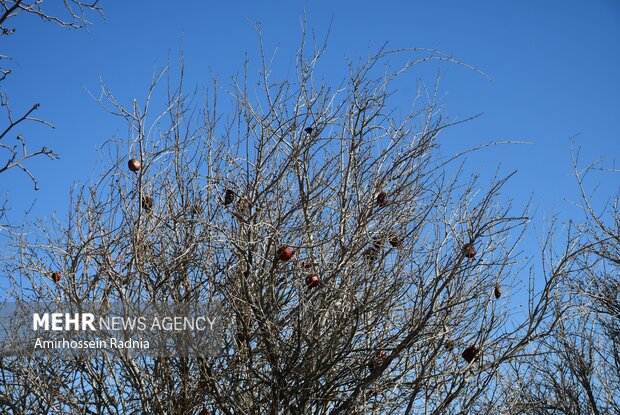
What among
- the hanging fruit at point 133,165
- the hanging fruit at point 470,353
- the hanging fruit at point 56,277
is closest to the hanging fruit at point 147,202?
the hanging fruit at point 133,165

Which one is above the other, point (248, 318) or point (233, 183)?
point (233, 183)

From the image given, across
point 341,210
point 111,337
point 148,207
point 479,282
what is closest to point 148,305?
point 111,337

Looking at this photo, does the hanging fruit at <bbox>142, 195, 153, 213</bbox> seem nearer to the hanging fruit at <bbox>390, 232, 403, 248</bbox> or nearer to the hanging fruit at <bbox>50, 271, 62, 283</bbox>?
the hanging fruit at <bbox>50, 271, 62, 283</bbox>

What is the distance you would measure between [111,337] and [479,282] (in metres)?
2.65

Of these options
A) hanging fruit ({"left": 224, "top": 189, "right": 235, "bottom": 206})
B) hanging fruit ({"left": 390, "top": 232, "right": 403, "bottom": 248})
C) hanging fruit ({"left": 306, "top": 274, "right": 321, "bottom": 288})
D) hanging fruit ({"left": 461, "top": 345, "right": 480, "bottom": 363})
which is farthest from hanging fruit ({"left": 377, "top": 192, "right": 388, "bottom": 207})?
hanging fruit ({"left": 461, "top": 345, "right": 480, "bottom": 363})

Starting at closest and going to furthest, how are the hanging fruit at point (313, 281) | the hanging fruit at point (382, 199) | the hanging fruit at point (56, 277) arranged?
the hanging fruit at point (313, 281) → the hanging fruit at point (382, 199) → the hanging fruit at point (56, 277)

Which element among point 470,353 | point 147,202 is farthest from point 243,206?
point 470,353

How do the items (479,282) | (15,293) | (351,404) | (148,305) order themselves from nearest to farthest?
(351,404) < (148,305) < (479,282) < (15,293)

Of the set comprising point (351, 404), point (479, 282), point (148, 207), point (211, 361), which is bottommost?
point (351, 404)

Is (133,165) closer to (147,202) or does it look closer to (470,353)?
(147,202)

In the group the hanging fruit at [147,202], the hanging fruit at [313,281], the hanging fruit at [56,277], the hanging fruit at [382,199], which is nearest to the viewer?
the hanging fruit at [313,281]

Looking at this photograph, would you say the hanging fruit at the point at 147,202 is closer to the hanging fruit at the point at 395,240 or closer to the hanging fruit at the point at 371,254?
the hanging fruit at the point at 371,254

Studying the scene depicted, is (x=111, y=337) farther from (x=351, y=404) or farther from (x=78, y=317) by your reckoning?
(x=351, y=404)

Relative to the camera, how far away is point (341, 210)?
191 inches
